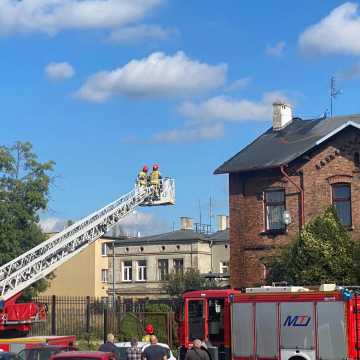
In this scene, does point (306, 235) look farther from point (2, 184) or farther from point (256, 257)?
point (2, 184)

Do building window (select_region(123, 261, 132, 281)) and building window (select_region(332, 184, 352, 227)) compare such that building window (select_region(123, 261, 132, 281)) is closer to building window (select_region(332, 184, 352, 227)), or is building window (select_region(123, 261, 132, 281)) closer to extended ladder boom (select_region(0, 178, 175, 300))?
extended ladder boom (select_region(0, 178, 175, 300))

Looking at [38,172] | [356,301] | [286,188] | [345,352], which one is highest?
[38,172]

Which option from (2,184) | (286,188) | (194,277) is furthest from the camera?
(194,277)

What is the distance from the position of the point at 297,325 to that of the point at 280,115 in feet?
59.7

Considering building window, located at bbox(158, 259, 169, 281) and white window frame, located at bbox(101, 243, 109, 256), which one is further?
white window frame, located at bbox(101, 243, 109, 256)

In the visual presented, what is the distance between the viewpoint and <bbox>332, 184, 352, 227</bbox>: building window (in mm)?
31125

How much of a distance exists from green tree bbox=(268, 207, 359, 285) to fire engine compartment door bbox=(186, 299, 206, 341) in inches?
286

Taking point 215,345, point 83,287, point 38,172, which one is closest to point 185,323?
point 215,345

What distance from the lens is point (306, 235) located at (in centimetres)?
2777

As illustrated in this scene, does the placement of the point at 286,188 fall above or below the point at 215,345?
above

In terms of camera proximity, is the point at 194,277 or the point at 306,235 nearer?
the point at 306,235

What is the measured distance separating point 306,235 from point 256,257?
5.59 meters

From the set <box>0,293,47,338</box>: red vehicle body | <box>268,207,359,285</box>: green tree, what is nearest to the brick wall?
<box>268,207,359,285</box>: green tree

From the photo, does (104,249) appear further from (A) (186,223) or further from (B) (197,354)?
(B) (197,354)
